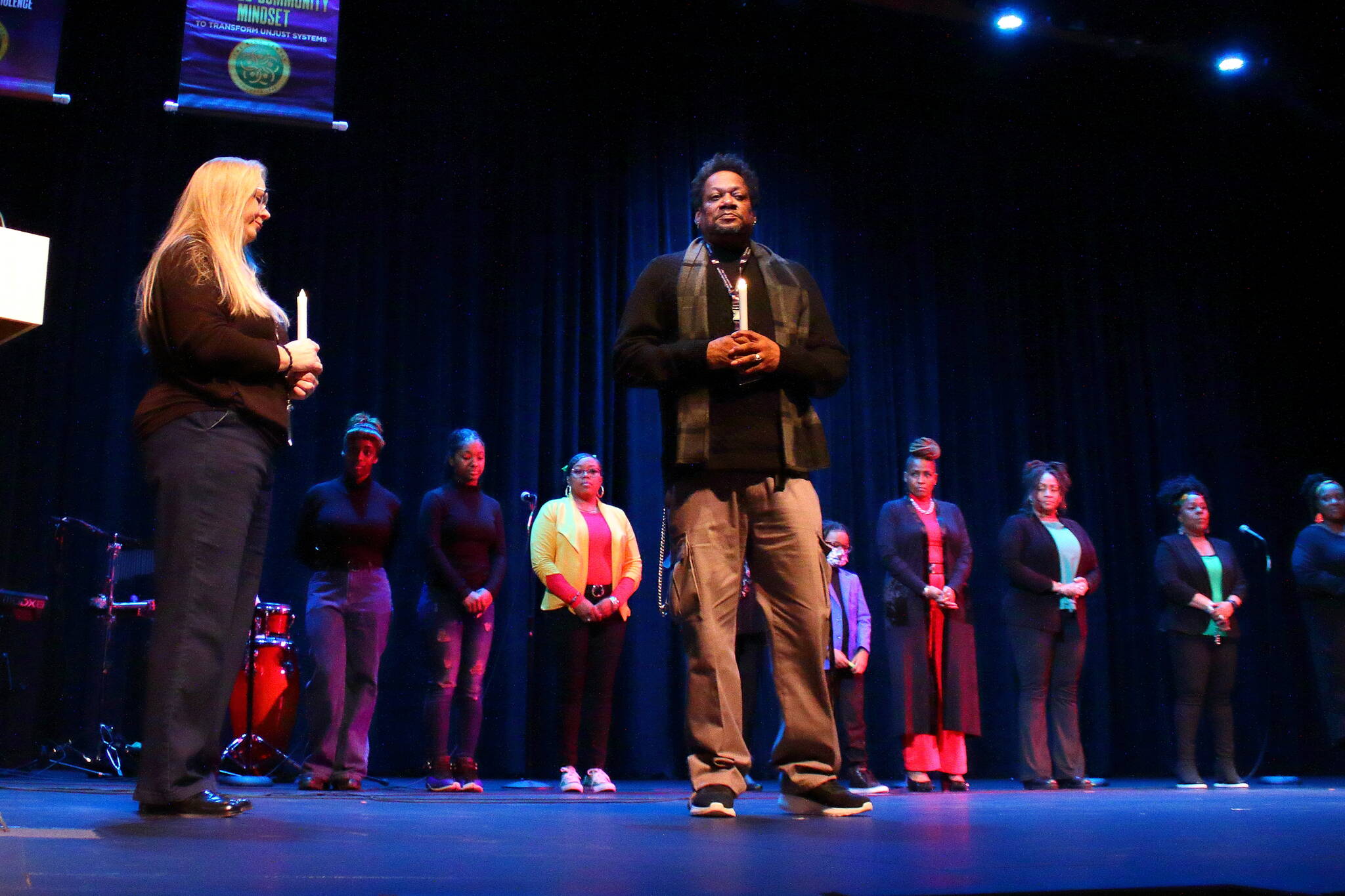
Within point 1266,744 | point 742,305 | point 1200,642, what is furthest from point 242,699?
point 1266,744

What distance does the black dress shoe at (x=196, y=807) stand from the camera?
8.47ft

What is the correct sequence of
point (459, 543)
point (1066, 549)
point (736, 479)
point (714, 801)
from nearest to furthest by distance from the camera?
point (714, 801), point (736, 479), point (459, 543), point (1066, 549)

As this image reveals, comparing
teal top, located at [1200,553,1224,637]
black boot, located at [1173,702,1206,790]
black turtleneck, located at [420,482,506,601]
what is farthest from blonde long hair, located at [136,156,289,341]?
teal top, located at [1200,553,1224,637]

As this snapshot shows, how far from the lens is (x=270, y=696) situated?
5527mm

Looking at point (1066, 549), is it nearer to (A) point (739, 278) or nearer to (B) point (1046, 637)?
(B) point (1046, 637)

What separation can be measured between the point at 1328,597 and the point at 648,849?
551 cm

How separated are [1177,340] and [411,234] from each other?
5.23 meters

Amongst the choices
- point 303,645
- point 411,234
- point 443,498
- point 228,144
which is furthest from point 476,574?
point 228,144

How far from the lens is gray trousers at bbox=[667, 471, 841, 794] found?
113 inches

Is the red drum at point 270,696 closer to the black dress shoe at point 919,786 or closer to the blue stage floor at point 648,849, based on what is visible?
the blue stage floor at point 648,849

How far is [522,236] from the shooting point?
7.35m

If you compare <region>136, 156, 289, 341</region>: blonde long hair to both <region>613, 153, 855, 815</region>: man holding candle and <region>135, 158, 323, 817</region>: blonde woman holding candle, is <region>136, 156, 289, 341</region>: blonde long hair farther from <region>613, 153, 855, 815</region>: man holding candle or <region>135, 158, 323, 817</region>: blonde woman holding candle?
<region>613, 153, 855, 815</region>: man holding candle

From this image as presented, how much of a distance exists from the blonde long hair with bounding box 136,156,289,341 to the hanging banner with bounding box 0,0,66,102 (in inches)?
125

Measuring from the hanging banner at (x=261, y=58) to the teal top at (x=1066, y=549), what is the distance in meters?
4.17
